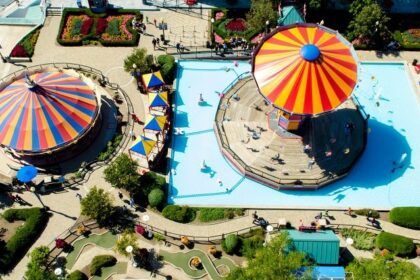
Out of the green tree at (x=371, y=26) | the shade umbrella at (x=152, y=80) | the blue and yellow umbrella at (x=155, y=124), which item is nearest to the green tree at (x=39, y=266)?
the blue and yellow umbrella at (x=155, y=124)

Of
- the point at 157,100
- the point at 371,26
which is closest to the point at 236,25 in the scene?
the point at 371,26

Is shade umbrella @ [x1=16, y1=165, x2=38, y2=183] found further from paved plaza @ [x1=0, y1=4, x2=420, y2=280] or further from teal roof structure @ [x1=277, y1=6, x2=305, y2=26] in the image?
teal roof structure @ [x1=277, y1=6, x2=305, y2=26]

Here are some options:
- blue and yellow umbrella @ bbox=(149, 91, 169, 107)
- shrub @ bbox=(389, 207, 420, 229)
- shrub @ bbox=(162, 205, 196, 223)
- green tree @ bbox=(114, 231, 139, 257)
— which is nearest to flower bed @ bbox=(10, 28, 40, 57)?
blue and yellow umbrella @ bbox=(149, 91, 169, 107)

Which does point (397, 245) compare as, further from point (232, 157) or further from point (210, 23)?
point (210, 23)

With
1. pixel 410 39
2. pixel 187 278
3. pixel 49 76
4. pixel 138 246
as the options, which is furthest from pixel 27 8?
pixel 410 39

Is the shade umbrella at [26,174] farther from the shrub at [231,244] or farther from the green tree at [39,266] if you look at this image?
the shrub at [231,244]

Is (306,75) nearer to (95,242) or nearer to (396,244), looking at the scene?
(396,244)
